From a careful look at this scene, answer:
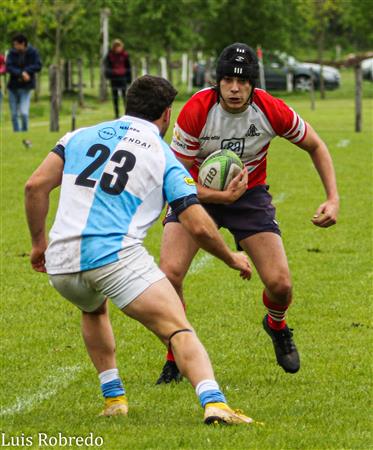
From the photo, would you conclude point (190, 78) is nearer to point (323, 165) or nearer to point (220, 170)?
point (323, 165)

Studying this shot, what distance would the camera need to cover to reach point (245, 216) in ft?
25.4

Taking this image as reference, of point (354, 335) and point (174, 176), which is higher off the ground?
point (174, 176)

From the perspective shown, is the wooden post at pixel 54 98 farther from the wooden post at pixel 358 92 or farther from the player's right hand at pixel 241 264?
the player's right hand at pixel 241 264

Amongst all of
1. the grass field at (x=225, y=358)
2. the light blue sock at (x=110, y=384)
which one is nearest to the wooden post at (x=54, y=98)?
the grass field at (x=225, y=358)

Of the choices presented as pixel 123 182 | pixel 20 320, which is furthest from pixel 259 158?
pixel 20 320

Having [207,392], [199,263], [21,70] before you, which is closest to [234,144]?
[207,392]

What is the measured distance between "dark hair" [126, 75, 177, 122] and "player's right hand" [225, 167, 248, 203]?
912 millimetres

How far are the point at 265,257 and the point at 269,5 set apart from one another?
44.9m

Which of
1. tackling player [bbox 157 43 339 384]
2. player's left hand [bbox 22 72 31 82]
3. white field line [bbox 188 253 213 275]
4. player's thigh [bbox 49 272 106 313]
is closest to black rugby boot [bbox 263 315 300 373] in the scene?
tackling player [bbox 157 43 339 384]

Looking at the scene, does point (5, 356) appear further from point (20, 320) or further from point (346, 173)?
point (346, 173)

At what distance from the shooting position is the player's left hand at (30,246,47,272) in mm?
6285

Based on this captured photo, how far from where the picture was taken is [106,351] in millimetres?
6504

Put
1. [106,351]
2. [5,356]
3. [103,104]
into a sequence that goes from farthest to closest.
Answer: [103,104], [5,356], [106,351]

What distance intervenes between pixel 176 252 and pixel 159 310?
1740mm
